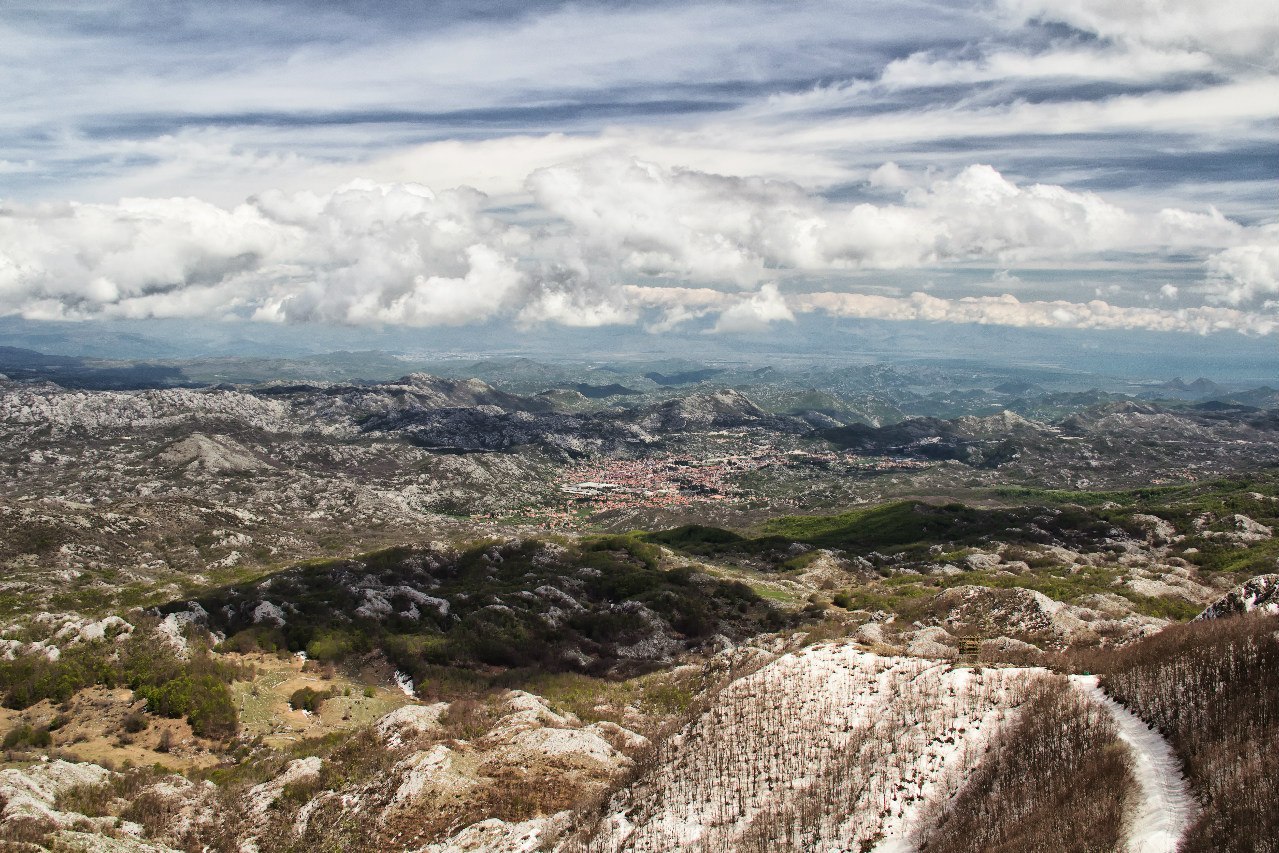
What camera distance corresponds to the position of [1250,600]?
29.5 meters

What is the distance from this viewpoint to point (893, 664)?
106 ft

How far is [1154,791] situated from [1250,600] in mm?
16617

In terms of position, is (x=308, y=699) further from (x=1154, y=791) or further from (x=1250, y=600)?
(x=1250, y=600)

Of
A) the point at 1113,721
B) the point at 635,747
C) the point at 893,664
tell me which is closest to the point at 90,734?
the point at 635,747

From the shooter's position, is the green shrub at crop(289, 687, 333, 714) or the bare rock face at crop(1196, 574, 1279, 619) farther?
the green shrub at crop(289, 687, 333, 714)

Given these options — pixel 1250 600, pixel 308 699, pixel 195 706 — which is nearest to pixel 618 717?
pixel 308 699

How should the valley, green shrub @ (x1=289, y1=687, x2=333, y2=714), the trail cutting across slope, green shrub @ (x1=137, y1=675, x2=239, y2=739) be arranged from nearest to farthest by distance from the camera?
the trail cutting across slope
the valley
green shrub @ (x1=137, y1=675, x2=239, y2=739)
green shrub @ (x1=289, y1=687, x2=333, y2=714)

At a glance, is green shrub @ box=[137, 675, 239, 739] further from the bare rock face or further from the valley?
the bare rock face

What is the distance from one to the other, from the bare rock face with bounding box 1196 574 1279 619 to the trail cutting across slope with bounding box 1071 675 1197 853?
10.4 m

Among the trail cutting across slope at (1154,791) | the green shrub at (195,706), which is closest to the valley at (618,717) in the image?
the trail cutting across slope at (1154,791)

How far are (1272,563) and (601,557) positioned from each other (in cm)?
11223

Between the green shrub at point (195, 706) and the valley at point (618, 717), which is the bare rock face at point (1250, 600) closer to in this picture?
the valley at point (618, 717)

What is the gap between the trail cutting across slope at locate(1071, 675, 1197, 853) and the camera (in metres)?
16.8

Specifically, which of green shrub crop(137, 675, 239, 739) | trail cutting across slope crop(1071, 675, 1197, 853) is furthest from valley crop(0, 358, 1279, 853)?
green shrub crop(137, 675, 239, 739)
